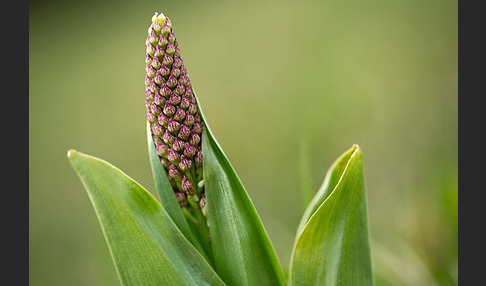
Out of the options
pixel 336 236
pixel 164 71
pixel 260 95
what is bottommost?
pixel 336 236

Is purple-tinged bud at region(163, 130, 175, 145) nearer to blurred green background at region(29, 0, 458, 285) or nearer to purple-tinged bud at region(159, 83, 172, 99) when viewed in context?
purple-tinged bud at region(159, 83, 172, 99)

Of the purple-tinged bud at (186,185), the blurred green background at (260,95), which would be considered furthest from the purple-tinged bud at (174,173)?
the blurred green background at (260,95)

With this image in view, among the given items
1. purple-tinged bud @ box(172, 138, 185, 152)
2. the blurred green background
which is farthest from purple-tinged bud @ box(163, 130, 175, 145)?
the blurred green background

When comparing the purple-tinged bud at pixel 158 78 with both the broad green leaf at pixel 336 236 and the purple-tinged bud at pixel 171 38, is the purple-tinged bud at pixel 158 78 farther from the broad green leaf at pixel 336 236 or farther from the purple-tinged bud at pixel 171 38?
the broad green leaf at pixel 336 236

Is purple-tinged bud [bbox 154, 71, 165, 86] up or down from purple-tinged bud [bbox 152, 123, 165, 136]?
up

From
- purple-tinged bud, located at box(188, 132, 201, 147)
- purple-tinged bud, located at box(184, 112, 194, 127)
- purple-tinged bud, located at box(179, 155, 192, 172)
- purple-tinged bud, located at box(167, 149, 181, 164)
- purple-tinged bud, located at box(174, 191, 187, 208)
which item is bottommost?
purple-tinged bud, located at box(174, 191, 187, 208)

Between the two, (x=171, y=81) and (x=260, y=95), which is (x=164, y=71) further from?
(x=260, y=95)

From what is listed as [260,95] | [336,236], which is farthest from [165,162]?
[260,95]
